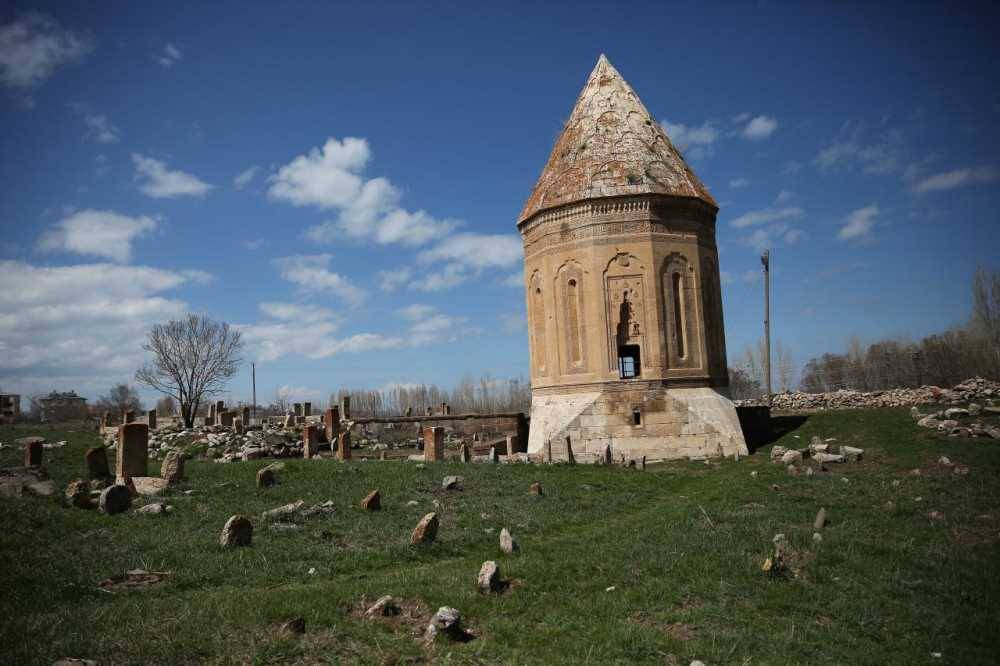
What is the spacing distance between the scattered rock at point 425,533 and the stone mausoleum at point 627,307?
11142mm

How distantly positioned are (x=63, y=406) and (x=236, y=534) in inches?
2626

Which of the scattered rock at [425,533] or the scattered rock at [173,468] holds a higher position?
the scattered rock at [173,468]

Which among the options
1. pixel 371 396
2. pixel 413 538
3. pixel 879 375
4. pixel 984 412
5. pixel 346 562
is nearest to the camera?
pixel 346 562

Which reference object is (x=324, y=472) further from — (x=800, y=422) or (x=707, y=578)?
(x=800, y=422)

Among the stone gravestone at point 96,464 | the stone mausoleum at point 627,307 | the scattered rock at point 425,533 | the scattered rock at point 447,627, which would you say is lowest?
the scattered rock at point 447,627

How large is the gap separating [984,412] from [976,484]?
9.66 metres

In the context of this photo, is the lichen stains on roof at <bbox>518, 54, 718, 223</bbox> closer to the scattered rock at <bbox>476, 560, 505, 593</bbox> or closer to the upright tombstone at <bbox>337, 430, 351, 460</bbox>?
the upright tombstone at <bbox>337, 430, 351, 460</bbox>

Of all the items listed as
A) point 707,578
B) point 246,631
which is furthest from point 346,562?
point 707,578

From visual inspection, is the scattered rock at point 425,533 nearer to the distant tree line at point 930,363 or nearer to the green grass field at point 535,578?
the green grass field at point 535,578

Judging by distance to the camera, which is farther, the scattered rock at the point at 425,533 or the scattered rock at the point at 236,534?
the scattered rock at the point at 425,533

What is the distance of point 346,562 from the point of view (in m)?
7.04

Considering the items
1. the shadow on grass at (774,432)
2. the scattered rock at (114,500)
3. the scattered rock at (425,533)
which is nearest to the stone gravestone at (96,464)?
the scattered rock at (114,500)

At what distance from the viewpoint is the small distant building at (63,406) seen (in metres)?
51.4

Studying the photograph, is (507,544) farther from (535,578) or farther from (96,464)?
(96,464)
